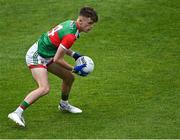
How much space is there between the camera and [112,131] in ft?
30.7

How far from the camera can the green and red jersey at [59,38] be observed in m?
9.29

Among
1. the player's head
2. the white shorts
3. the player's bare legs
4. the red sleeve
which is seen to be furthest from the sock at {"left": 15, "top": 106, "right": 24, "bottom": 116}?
the player's head

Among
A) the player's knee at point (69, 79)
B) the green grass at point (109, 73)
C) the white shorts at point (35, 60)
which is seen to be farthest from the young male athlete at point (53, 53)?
the green grass at point (109, 73)

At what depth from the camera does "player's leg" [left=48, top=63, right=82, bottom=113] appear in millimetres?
9953

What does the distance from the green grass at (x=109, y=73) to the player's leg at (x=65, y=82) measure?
0.14m

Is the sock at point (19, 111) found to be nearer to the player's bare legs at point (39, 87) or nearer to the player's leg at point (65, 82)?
the player's bare legs at point (39, 87)

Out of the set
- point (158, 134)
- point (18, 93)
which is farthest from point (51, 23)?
point (158, 134)

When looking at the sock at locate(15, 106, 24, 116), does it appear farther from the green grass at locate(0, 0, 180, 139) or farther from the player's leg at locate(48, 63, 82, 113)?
the player's leg at locate(48, 63, 82, 113)

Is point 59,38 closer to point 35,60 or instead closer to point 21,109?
point 35,60

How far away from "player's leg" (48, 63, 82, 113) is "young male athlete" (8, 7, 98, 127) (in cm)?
2

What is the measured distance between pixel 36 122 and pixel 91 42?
4655 mm

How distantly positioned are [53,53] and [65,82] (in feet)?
2.37

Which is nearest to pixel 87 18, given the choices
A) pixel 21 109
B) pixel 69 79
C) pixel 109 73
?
pixel 69 79

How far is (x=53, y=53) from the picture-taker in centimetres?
970
